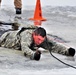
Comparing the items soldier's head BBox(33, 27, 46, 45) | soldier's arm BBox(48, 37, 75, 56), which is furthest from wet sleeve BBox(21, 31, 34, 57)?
soldier's arm BBox(48, 37, 75, 56)

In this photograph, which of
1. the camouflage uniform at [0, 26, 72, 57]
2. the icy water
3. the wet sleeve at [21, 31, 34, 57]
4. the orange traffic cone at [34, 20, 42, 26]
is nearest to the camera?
the icy water

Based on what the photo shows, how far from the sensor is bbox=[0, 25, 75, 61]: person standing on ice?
5984 mm

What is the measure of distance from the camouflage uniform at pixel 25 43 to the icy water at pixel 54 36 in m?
0.14

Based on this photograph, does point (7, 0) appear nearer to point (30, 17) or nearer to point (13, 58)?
point (30, 17)

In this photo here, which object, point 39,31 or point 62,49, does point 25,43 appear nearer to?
point 39,31

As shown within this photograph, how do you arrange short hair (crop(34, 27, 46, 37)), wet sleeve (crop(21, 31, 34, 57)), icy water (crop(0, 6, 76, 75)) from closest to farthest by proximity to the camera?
1. icy water (crop(0, 6, 76, 75))
2. wet sleeve (crop(21, 31, 34, 57))
3. short hair (crop(34, 27, 46, 37))

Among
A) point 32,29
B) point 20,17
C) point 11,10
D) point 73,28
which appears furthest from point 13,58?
point 11,10

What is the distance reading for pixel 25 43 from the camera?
19.6 ft

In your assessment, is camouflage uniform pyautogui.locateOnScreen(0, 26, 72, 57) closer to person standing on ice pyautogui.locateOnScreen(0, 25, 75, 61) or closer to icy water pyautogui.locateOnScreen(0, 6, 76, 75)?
person standing on ice pyautogui.locateOnScreen(0, 25, 75, 61)

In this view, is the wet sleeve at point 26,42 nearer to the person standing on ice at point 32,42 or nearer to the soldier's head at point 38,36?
the person standing on ice at point 32,42

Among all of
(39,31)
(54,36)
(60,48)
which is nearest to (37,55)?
(39,31)

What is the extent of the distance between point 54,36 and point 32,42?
67.4 inches

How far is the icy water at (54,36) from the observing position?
16.9ft

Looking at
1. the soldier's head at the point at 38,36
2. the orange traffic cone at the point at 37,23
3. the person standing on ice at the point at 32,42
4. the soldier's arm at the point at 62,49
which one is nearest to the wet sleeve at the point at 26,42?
the person standing on ice at the point at 32,42
